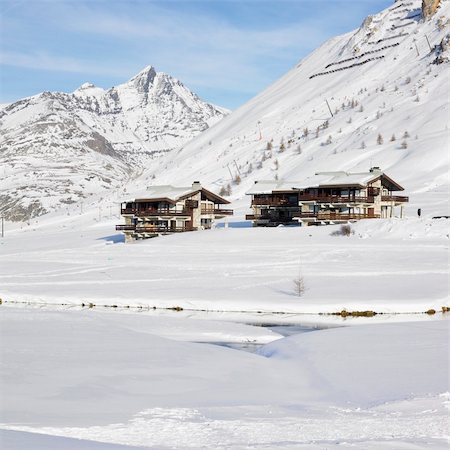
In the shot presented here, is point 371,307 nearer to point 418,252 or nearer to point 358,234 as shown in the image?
point 418,252

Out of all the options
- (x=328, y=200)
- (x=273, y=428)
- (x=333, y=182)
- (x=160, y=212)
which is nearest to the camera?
(x=273, y=428)

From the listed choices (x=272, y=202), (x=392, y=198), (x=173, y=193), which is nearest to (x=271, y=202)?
(x=272, y=202)

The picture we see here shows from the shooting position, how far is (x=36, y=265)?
6738 cm

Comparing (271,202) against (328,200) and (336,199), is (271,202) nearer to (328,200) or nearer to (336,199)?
(328,200)

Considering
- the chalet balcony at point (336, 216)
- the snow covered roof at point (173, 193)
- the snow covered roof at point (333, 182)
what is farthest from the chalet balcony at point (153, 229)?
the chalet balcony at point (336, 216)

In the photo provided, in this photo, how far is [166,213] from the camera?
89.2 meters

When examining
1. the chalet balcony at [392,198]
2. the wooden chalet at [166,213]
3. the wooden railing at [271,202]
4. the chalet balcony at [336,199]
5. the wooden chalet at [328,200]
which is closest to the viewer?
the chalet balcony at [336,199]

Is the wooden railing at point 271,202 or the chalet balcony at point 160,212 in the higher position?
the wooden railing at point 271,202

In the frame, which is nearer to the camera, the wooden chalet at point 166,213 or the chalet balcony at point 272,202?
the wooden chalet at point 166,213

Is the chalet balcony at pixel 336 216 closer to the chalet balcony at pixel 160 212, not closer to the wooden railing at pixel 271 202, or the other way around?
the wooden railing at pixel 271 202

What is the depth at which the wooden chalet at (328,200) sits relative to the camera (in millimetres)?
85438

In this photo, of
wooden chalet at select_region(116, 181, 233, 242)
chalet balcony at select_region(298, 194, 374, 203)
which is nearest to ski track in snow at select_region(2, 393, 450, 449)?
chalet balcony at select_region(298, 194, 374, 203)

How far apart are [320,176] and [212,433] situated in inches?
3219

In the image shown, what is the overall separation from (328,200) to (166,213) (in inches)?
888
